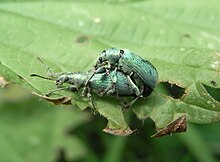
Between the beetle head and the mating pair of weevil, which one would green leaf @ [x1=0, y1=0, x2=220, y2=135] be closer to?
the mating pair of weevil

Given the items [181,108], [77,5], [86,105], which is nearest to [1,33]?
[77,5]

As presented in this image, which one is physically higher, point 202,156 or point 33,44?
point 33,44

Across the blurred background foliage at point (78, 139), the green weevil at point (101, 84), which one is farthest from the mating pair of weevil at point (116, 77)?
the blurred background foliage at point (78, 139)

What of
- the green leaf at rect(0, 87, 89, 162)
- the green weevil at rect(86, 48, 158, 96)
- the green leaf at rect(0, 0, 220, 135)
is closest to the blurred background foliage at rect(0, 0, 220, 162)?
the green leaf at rect(0, 87, 89, 162)

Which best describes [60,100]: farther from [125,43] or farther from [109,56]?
[125,43]

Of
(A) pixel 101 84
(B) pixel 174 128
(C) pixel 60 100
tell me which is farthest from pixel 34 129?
(B) pixel 174 128

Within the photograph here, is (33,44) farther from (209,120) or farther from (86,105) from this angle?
(209,120)
